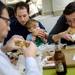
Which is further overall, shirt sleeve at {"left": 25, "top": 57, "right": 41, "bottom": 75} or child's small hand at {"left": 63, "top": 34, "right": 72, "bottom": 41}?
child's small hand at {"left": 63, "top": 34, "right": 72, "bottom": 41}

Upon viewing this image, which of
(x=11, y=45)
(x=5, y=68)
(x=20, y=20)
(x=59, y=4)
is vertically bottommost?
(x=59, y=4)

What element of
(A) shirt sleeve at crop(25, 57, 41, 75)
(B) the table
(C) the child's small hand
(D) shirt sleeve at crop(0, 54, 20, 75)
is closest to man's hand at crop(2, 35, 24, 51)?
(B) the table

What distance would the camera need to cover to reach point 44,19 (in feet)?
13.5

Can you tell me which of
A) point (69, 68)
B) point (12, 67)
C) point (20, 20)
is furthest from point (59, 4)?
point (12, 67)

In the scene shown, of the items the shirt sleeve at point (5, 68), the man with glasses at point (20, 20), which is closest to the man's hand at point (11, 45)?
the shirt sleeve at point (5, 68)

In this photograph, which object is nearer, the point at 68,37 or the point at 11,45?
the point at 11,45

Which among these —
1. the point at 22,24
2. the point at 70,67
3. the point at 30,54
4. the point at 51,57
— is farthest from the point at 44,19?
the point at 30,54

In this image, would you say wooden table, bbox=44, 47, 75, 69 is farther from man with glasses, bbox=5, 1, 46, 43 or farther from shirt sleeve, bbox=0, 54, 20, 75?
man with glasses, bbox=5, 1, 46, 43

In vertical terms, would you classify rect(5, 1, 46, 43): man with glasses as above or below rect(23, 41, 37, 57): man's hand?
below

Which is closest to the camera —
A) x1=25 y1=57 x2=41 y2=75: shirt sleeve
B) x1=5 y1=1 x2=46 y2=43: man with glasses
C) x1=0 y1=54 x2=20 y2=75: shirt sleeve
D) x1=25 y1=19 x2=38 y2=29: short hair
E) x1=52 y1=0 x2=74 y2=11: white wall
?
x1=0 y1=54 x2=20 y2=75: shirt sleeve

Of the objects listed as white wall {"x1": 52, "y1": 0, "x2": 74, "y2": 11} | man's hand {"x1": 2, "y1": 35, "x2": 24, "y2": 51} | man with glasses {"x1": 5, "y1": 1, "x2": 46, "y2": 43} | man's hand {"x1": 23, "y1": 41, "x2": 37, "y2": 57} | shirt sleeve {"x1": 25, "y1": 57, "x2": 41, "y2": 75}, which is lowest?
white wall {"x1": 52, "y1": 0, "x2": 74, "y2": 11}

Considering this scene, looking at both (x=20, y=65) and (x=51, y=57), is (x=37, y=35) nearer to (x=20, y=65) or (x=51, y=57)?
(x=51, y=57)

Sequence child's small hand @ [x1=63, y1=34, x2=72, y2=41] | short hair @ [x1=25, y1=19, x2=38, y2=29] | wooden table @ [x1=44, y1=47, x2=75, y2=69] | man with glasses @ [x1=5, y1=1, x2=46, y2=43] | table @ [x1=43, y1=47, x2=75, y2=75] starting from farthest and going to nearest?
1. man with glasses @ [x1=5, y1=1, x2=46, y2=43]
2. short hair @ [x1=25, y1=19, x2=38, y2=29]
3. child's small hand @ [x1=63, y1=34, x2=72, y2=41]
4. wooden table @ [x1=44, y1=47, x2=75, y2=69]
5. table @ [x1=43, y1=47, x2=75, y2=75]

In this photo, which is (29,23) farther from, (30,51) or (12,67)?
(12,67)
